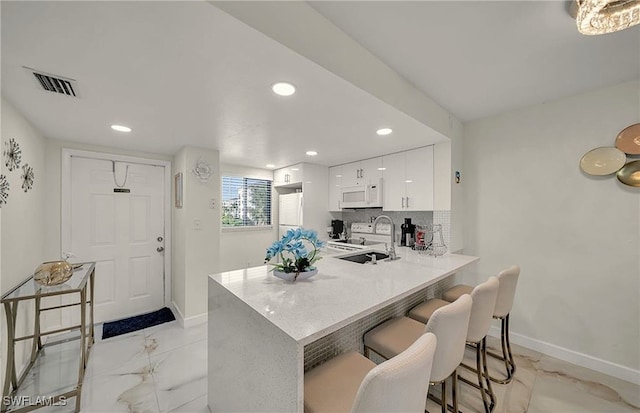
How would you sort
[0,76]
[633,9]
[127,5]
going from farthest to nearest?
[0,76] < [633,9] < [127,5]

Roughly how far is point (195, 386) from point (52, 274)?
1.38m

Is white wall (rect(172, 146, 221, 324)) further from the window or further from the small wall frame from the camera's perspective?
the window

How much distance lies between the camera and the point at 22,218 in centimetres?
198

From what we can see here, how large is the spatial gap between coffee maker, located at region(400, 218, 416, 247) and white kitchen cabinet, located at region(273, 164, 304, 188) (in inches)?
68.7

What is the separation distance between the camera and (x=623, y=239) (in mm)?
2023

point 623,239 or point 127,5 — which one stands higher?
point 127,5

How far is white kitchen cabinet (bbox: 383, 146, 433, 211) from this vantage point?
2.87 m

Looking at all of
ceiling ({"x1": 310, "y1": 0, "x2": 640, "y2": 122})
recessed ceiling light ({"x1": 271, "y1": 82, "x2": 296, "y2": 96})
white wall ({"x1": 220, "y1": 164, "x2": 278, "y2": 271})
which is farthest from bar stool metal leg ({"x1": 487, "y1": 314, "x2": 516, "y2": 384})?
white wall ({"x1": 220, "y1": 164, "x2": 278, "y2": 271})

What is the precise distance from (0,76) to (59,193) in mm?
1760

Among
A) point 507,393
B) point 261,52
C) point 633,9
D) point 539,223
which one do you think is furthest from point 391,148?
point 507,393

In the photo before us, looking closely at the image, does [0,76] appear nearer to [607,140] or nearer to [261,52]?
[261,52]

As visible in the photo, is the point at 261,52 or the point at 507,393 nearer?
the point at 261,52

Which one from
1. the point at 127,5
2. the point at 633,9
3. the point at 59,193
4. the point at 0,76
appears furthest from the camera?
the point at 59,193

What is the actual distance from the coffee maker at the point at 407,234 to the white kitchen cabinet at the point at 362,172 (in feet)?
2.33
